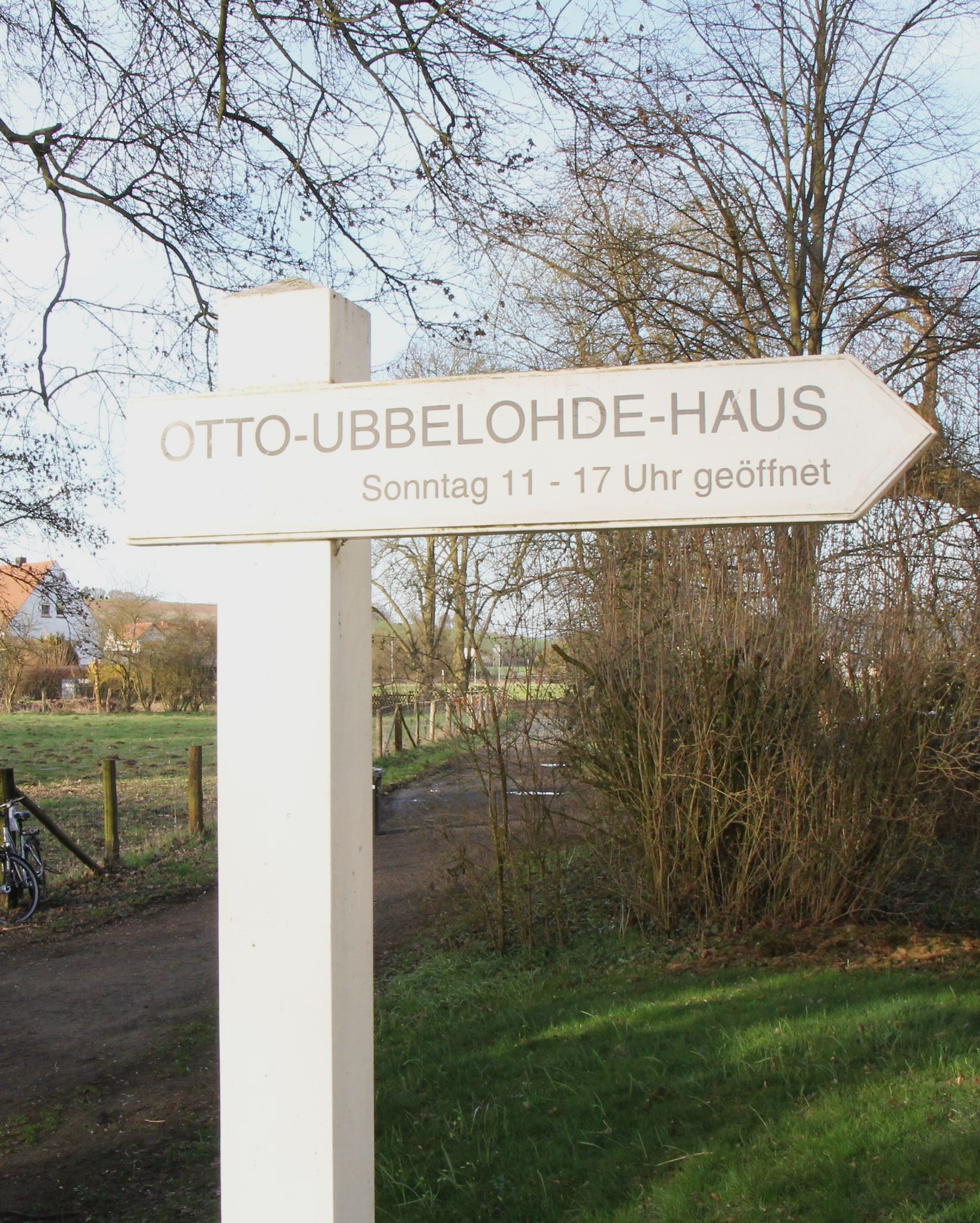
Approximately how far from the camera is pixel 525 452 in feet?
6.70

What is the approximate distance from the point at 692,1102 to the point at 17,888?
702 centimetres

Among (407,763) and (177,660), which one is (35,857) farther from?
(177,660)

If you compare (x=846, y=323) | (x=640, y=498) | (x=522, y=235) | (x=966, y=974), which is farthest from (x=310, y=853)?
(x=846, y=323)

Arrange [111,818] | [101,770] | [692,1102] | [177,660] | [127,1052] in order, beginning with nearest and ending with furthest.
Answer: [692,1102], [127,1052], [111,818], [101,770], [177,660]

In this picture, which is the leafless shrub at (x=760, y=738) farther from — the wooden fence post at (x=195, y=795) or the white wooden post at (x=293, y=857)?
the wooden fence post at (x=195, y=795)

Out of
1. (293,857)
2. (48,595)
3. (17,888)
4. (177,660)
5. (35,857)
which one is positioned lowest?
(17,888)

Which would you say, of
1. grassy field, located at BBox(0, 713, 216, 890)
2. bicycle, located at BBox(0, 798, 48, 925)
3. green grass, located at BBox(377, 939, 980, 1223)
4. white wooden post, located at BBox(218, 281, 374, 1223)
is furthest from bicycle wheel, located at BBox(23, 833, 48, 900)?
white wooden post, located at BBox(218, 281, 374, 1223)

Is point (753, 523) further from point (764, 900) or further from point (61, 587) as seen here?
point (61, 587)

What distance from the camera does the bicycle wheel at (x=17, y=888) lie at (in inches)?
374

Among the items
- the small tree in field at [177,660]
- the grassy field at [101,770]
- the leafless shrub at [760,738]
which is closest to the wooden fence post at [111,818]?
the grassy field at [101,770]

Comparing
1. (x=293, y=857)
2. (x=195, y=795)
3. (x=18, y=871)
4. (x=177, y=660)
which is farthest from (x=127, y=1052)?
(x=177, y=660)

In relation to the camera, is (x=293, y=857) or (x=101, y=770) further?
(x=101, y=770)

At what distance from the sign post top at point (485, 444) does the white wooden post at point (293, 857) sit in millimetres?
17

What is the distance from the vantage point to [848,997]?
560 centimetres
